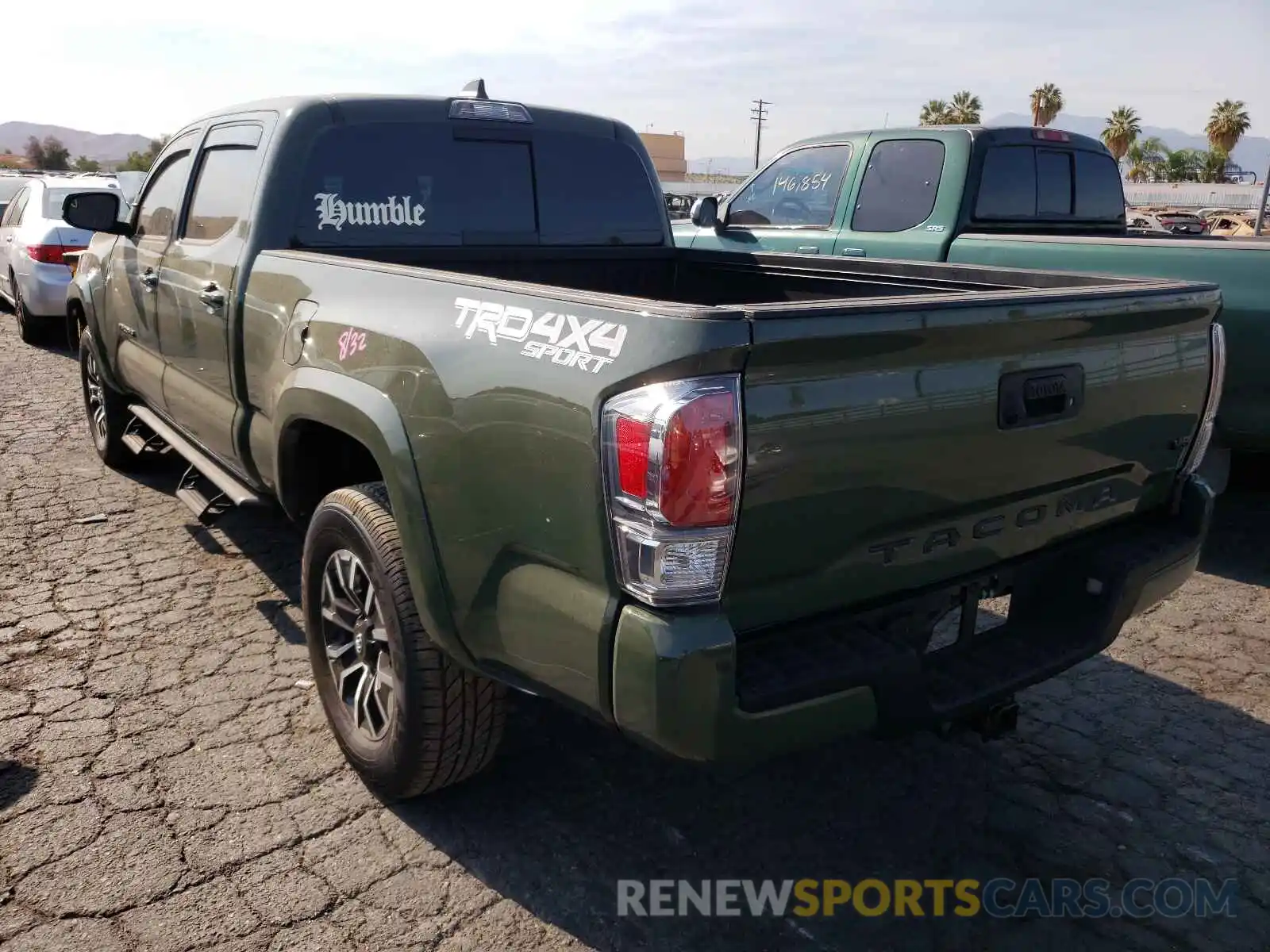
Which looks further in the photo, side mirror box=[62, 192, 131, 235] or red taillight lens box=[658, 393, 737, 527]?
side mirror box=[62, 192, 131, 235]

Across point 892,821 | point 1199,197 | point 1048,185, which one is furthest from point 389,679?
point 1199,197

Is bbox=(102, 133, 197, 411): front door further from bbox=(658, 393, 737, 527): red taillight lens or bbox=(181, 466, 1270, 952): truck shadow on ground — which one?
bbox=(658, 393, 737, 527): red taillight lens

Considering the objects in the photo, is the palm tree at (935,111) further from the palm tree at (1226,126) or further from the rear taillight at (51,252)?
the rear taillight at (51,252)

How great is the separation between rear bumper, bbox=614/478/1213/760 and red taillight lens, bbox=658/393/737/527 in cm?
22

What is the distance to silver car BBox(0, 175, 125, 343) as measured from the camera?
32.7 ft

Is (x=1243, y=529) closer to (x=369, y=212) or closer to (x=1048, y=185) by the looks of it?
(x=1048, y=185)

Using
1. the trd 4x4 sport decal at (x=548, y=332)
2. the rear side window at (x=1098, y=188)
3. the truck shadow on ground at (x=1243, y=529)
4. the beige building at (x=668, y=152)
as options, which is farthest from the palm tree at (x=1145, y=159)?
the trd 4x4 sport decal at (x=548, y=332)

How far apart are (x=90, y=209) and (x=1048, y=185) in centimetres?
530

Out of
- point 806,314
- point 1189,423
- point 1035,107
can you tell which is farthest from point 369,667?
point 1035,107

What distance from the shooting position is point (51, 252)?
9.99 meters

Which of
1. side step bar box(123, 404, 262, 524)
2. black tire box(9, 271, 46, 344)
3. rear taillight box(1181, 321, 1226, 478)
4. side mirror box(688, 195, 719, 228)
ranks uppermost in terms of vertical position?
side mirror box(688, 195, 719, 228)

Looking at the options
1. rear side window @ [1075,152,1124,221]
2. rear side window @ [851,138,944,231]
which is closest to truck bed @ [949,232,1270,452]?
rear side window @ [851,138,944,231]

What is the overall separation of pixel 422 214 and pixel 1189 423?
2.74 m

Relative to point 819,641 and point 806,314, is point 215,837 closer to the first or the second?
point 819,641
